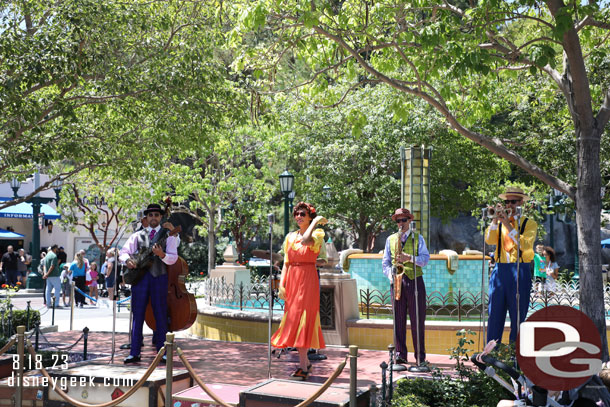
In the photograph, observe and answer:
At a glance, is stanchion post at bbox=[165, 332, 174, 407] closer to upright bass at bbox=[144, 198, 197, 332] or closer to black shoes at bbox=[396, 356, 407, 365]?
upright bass at bbox=[144, 198, 197, 332]

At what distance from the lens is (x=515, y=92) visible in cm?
1456

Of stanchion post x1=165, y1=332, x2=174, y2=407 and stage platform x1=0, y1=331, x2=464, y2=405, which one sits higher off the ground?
stanchion post x1=165, y1=332, x2=174, y2=407

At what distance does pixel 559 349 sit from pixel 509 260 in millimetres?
3991

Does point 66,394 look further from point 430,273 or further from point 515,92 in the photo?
point 515,92

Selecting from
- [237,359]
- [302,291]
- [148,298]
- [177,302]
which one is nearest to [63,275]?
[237,359]

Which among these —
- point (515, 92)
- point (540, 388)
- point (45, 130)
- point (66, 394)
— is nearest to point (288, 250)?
point (66, 394)

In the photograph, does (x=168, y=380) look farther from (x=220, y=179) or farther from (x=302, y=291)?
(x=220, y=179)

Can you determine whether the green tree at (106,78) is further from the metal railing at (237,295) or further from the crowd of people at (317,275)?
the metal railing at (237,295)

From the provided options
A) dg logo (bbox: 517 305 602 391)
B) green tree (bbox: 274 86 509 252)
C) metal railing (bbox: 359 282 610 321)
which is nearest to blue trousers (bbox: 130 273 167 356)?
metal railing (bbox: 359 282 610 321)

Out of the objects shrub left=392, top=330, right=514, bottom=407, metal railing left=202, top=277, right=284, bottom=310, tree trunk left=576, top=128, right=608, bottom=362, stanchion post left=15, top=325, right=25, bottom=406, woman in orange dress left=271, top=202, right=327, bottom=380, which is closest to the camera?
shrub left=392, top=330, right=514, bottom=407

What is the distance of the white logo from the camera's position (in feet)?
14.8

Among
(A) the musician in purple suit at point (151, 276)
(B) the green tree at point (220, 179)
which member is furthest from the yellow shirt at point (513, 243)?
(B) the green tree at point (220, 179)

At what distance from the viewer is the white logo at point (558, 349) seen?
14.8ft

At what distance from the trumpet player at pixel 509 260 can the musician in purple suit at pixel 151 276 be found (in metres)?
4.30
